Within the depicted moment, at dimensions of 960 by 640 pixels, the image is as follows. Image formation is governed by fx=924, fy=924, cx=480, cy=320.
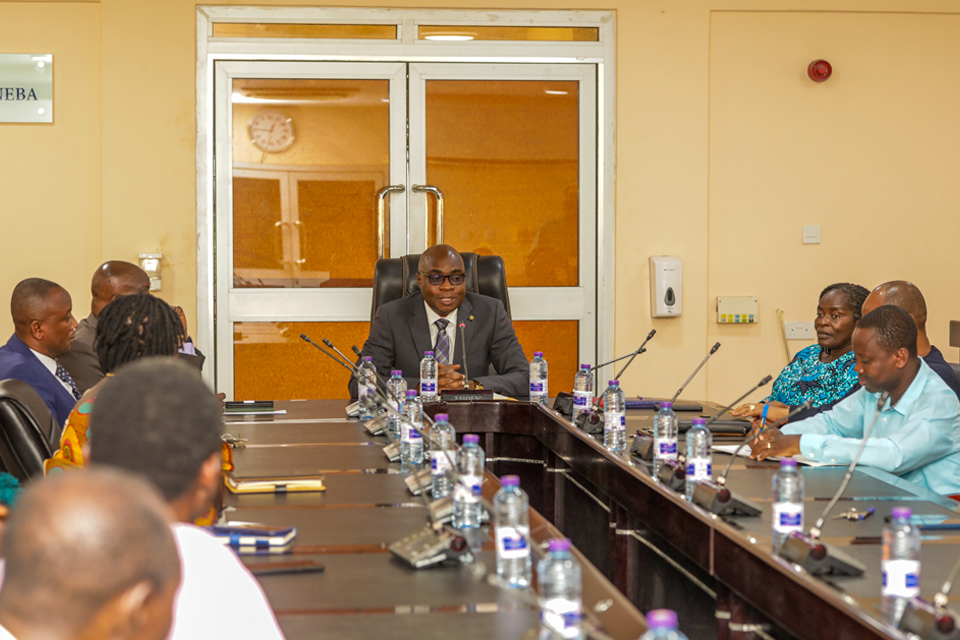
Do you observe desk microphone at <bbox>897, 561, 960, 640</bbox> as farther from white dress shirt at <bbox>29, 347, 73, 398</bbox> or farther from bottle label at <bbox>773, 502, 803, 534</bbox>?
white dress shirt at <bbox>29, 347, 73, 398</bbox>

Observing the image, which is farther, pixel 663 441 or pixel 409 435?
pixel 409 435

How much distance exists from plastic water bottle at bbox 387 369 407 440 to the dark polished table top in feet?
1.07

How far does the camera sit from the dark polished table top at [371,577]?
1312mm

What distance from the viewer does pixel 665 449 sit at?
92.7 inches

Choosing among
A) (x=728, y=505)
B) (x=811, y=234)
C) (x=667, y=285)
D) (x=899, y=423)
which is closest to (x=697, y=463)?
(x=728, y=505)

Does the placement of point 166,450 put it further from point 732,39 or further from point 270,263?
point 732,39

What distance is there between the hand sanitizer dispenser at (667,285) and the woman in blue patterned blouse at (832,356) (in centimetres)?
141

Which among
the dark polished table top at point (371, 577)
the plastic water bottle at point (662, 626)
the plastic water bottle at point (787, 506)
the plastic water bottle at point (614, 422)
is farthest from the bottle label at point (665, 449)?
the plastic water bottle at point (662, 626)

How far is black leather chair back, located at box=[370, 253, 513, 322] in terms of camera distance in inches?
168

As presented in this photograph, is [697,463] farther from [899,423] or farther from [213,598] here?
[213,598]

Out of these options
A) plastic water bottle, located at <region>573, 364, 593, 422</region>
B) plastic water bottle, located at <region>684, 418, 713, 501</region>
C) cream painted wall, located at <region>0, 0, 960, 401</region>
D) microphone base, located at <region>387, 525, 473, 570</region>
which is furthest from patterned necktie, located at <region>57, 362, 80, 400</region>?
plastic water bottle, located at <region>684, 418, 713, 501</region>

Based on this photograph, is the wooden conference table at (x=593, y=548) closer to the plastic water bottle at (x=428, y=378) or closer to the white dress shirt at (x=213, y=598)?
the white dress shirt at (x=213, y=598)

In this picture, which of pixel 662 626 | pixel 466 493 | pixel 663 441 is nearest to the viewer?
pixel 662 626

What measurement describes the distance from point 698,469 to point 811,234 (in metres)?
3.41
